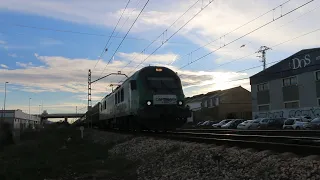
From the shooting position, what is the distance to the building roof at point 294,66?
55688 millimetres

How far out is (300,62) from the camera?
2312 inches

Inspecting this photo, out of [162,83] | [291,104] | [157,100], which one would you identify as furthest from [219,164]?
[291,104]

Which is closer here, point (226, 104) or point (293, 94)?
point (293, 94)

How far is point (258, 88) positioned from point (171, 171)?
62.9 metres

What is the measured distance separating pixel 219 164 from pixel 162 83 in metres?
12.1

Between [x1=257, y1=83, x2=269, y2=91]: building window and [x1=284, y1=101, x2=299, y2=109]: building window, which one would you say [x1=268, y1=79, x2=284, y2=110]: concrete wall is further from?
[x1=257, y1=83, x2=269, y2=91]: building window

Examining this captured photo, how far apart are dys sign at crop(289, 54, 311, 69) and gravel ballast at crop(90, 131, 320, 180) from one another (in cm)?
4715

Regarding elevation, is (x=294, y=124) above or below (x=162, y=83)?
below

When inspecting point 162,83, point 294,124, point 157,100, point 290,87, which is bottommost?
point 294,124

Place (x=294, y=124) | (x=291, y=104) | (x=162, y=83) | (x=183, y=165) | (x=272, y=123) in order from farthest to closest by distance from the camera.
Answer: (x=291, y=104) → (x=272, y=123) → (x=294, y=124) → (x=162, y=83) → (x=183, y=165)

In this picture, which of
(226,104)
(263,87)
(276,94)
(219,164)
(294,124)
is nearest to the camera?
(219,164)

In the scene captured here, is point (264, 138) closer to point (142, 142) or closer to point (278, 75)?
point (142, 142)

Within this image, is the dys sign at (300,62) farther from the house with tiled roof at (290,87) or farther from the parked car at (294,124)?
the parked car at (294,124)

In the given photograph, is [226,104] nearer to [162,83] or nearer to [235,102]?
[235,102]
